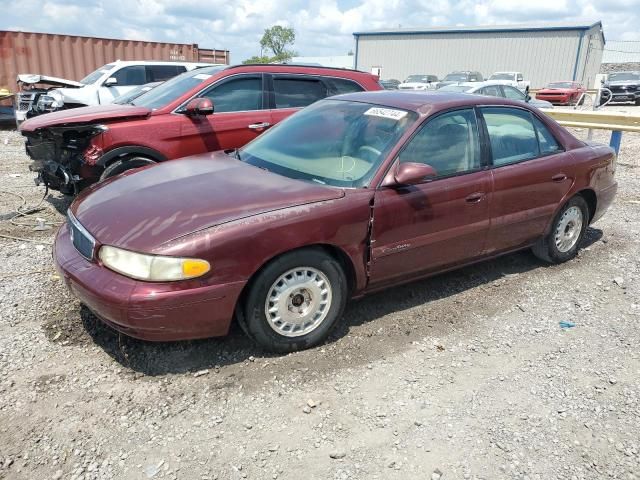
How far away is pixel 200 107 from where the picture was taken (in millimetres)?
5617

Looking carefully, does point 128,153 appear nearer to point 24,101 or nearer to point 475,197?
point 475,197

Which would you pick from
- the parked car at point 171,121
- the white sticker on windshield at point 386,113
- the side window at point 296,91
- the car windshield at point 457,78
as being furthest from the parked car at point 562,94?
the white sticker on windshield at point 386,113

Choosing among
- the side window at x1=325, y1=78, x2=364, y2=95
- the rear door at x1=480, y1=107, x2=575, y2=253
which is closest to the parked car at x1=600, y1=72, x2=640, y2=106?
the side window at x1=325, y1=78, x2=364, y2=95

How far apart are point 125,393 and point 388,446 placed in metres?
1.48

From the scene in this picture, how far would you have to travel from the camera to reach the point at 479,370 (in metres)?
3.29

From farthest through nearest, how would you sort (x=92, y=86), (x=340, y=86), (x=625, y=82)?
(x=625, y=82)
(x=92, y=86)
(x=340, y=86)

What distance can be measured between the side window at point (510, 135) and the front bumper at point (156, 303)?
2452 mm

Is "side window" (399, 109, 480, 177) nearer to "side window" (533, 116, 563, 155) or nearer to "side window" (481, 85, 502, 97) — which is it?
"side window" (533, 116, 563, 155)

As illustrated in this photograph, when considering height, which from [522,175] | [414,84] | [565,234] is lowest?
[565,234]

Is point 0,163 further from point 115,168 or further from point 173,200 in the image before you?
point 173,200

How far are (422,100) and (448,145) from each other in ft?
1.34

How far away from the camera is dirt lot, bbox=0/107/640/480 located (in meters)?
2.50

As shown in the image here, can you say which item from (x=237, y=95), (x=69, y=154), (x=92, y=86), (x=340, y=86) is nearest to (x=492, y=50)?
(x=92, y=86)

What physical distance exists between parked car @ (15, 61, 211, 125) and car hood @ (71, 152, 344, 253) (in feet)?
24.9
